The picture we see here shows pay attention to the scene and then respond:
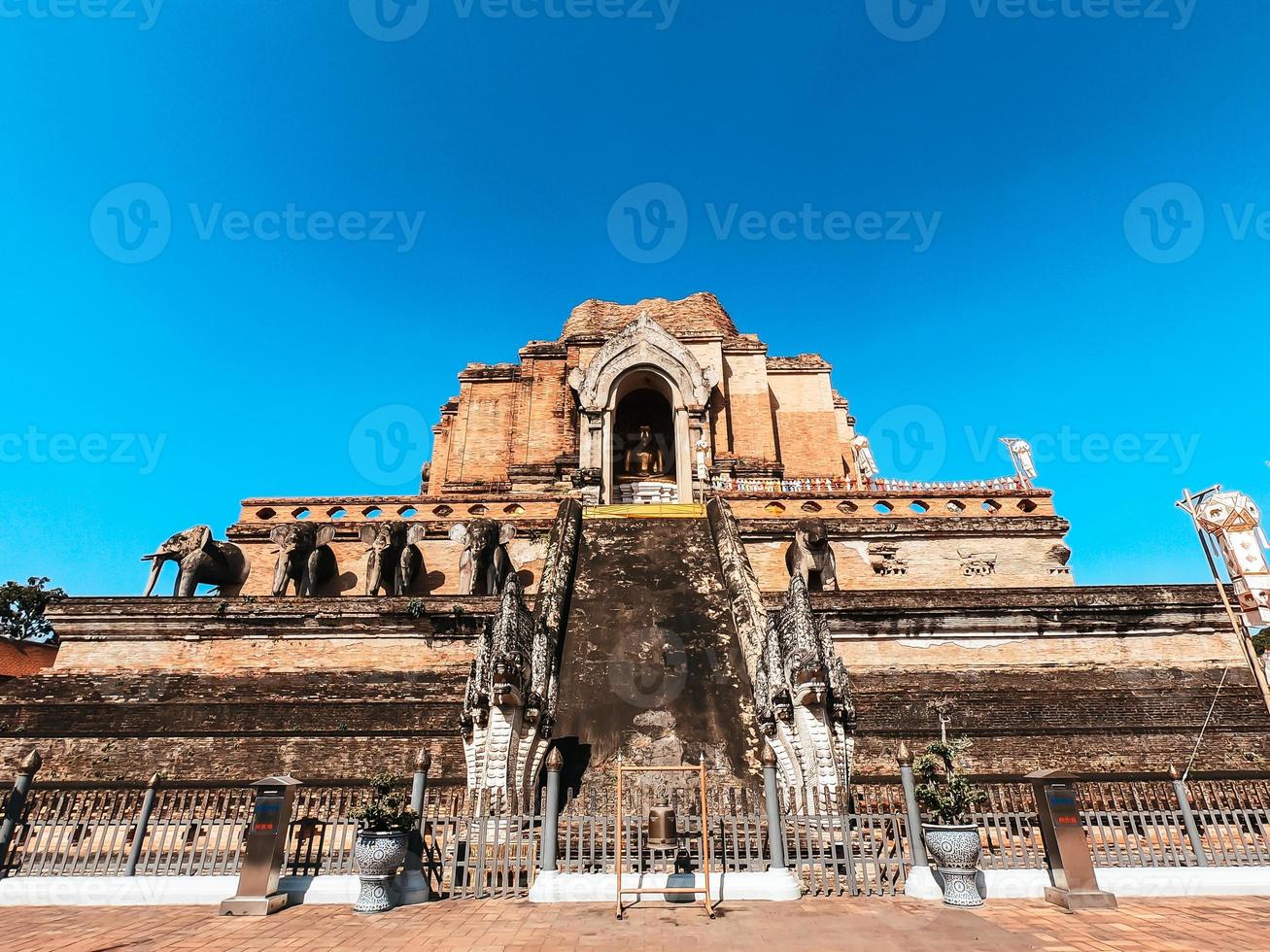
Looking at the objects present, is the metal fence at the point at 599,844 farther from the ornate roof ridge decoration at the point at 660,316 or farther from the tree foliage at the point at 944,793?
the ornate roof ridge decoration at the point at 660,316

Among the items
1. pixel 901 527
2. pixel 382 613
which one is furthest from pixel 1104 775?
pixel 382 613

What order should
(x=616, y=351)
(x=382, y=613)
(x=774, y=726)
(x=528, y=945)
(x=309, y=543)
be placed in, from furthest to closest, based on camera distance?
1. (x=616, y=351)
2. (x=309, y=543)
3. (x=382, y=613)
4. (x=774, y=726)
5. (x=528, y=945)

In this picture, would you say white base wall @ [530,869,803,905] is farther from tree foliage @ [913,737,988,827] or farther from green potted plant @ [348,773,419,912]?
tree foliage @ [913,737,988,827]

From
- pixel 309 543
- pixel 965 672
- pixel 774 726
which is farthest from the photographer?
pixel 309 543

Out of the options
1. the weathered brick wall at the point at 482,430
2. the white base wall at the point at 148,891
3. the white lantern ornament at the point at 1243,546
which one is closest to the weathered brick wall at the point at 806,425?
the weathered brick wall at the point at 482,430

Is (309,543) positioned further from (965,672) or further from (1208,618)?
(1208,618)

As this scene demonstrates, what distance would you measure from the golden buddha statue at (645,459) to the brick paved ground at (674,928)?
18.8 metres

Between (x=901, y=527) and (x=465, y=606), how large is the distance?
11814mm

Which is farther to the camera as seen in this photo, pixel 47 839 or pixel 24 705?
pixel 24 705

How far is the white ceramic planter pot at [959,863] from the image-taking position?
7.15 m

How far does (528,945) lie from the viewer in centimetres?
583

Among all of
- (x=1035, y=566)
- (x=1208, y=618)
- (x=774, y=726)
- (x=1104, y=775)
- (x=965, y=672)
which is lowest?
(x=1104, y=775)

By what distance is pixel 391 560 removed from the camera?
17875mm

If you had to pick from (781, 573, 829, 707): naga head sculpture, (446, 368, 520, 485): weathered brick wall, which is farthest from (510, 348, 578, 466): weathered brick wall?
(781, 573, 829, 707): naga head sculpture
